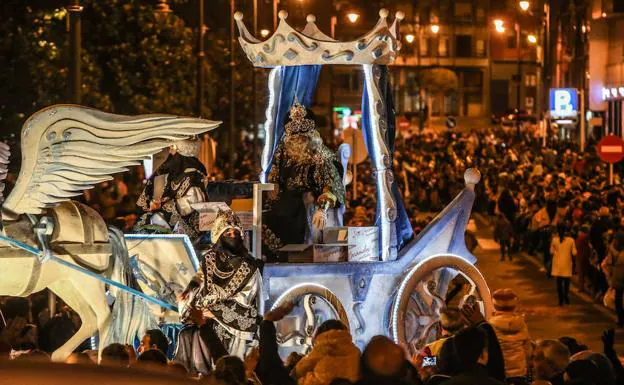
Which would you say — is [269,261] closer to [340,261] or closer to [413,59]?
[340,261]

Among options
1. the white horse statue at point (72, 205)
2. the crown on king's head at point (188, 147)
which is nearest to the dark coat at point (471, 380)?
the white horse statue at point (72, 205)

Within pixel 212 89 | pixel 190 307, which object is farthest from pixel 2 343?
pixel 212 89

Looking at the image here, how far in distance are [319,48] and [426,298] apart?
2.39 meters

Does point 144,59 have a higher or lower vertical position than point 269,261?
higher

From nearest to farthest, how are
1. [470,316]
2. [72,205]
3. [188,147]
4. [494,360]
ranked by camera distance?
[494,360]
[470,316]
[72,205]
[188,147]

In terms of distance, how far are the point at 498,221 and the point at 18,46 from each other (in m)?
10.7

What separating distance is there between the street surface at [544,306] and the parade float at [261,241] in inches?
152

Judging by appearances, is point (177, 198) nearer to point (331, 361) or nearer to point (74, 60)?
point (331, 361)

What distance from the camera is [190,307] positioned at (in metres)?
11.6

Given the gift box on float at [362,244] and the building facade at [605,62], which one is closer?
the gift box on float at [362,244]

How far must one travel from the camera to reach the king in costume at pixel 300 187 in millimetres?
14438

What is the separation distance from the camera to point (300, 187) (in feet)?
47.6

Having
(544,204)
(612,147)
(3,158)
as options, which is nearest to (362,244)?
(3,158)

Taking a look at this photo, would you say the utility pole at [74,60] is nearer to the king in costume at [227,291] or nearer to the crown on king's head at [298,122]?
the crown on king's head at [298,122]
